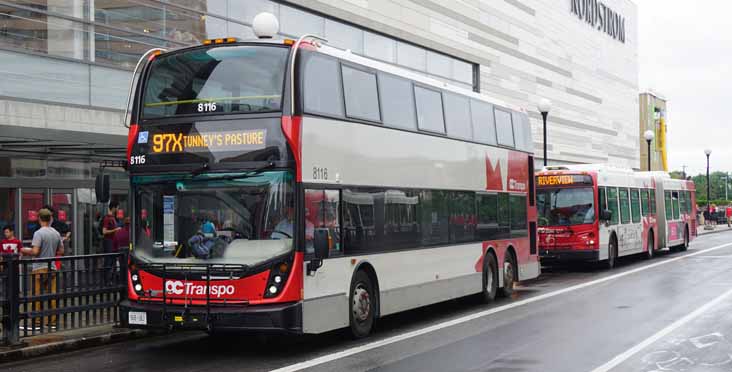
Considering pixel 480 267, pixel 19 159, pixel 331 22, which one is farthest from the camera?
pixel 331 22

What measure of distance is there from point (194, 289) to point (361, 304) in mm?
2591

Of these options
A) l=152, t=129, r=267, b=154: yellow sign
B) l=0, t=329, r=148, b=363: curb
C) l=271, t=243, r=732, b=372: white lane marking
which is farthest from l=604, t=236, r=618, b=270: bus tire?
l=152, t=129, r=267, b=154: yellow sign

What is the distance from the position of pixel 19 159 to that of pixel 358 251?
11.4m

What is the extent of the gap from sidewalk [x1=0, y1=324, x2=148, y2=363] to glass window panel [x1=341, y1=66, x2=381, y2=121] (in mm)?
4639

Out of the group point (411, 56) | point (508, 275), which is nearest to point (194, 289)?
point (508, 275)

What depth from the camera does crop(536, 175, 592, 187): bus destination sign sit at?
26038mm

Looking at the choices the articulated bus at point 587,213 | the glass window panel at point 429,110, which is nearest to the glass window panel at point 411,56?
the articulated bus at point 587,213

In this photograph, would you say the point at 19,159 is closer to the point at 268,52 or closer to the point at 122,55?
the point at 122,55

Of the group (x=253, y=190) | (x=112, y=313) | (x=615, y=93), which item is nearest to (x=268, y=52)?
(x=253, y=190)

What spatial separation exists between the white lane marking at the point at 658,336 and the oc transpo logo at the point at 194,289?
439 cm

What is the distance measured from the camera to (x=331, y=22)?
3080cm

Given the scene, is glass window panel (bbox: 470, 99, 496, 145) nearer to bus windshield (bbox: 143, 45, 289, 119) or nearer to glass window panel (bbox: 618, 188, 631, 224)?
bus windshield (bbox: 143, 45, 289, 119)

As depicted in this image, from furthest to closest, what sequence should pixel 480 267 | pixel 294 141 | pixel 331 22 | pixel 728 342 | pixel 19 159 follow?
pixel 331 22 < pixel 19 159 < pixel 480 267 < pixel 728 342 < pixel 294 141

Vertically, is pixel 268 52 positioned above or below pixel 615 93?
below
